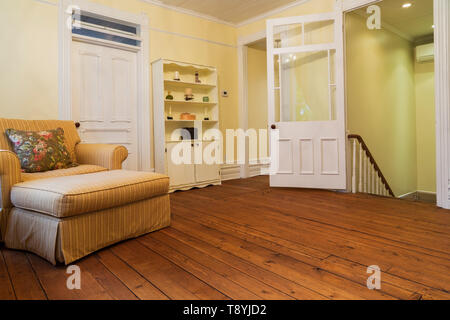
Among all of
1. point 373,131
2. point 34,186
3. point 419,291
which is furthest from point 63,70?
point 373,131

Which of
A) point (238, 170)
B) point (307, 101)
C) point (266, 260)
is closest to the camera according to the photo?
point (266, 260)

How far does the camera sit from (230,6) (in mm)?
4289

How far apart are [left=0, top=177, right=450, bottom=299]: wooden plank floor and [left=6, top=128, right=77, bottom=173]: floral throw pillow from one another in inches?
27.5

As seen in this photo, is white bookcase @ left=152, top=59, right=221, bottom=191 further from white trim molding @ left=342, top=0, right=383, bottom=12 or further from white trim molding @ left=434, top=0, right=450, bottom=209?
white trim molding @ left=434, top=0, right=450, bottom=209

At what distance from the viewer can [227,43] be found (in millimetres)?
4918

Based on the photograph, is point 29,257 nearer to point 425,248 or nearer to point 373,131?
point 425,248

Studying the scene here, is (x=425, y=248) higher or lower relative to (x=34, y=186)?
lower

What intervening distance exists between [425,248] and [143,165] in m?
3.20

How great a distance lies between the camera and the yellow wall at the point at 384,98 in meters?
4.07

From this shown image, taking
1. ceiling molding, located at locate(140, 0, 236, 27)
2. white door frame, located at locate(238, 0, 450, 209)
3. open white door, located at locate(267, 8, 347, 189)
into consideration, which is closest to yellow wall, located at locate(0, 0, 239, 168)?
→ ceiling molding, located at locate(140, 0, 236, 27)

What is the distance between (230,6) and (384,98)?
285 cm

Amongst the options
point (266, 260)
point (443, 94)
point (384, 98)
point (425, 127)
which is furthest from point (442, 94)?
point (425, 127)

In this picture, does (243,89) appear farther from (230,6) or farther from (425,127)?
(425,127)
